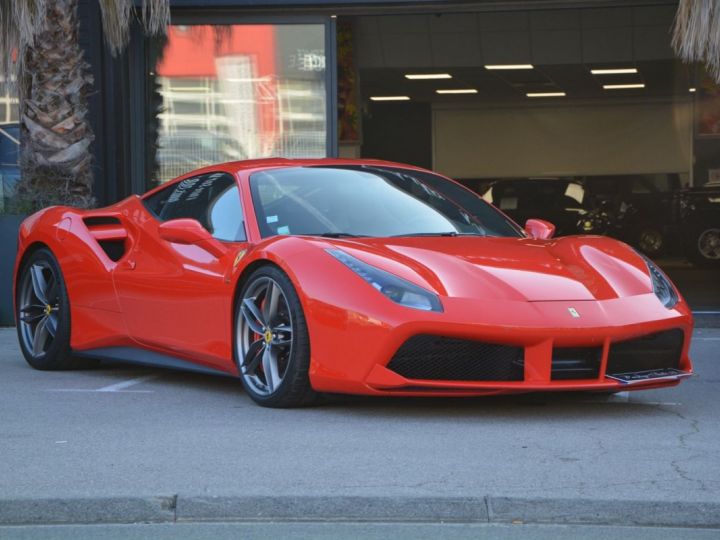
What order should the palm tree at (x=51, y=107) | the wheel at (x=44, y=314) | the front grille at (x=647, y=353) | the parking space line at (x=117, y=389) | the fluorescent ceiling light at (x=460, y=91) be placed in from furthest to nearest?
the fluorescent ceiling light at (x=460, y=91), the palm tree at (x=51, y=107), the wheel at (x=44, y=314), the parking space line at (x=117, y=389), the front grille at (x=647, y=353)

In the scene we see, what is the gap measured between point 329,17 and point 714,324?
4.42m

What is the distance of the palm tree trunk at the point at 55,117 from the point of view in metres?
10.8

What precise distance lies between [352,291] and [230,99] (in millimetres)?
7365

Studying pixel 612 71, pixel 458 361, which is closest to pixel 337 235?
pixel 458 361

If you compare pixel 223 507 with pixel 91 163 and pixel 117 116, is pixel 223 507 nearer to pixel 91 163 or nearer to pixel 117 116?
pixel 91 163

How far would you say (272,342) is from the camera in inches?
233

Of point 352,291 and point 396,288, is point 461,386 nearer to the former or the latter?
point 396,288

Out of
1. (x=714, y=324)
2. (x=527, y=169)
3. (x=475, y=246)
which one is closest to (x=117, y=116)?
(x=714, y=324)

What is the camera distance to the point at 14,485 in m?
4.36

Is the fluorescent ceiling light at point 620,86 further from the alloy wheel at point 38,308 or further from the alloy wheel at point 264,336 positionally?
Answer: the alloy wheel at point 264,336

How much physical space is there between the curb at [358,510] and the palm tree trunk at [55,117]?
23.0 ft

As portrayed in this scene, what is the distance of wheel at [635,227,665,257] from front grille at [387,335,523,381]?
16.7 meters

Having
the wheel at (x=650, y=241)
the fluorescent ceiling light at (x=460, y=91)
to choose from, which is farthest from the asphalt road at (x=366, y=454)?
the fluorescent ceiling light at (x=460, y=91)

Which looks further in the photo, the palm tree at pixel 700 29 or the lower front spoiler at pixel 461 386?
the palm tree at pixel 700 29
